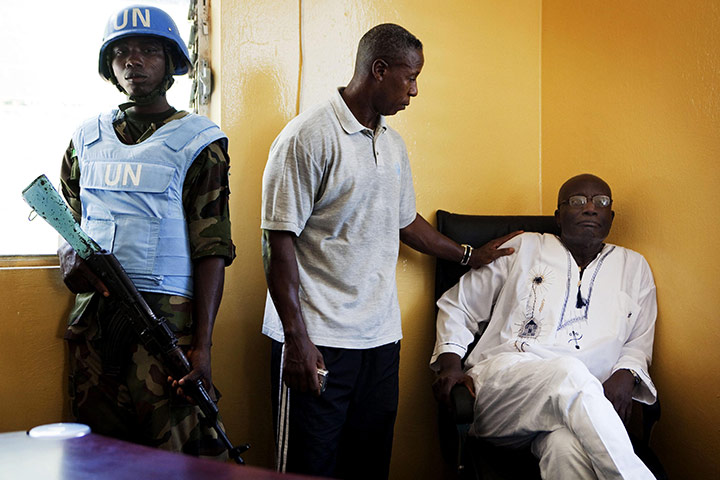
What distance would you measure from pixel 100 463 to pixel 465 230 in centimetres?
180

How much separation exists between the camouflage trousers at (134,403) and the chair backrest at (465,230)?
1.04 metres

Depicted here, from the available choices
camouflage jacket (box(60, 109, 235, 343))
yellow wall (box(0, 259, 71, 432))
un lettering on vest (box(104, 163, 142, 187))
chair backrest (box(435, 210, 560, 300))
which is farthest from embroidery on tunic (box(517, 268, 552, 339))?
yellow wall (box(0, 259, 71, 432))

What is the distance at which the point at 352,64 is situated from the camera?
7.44 ft

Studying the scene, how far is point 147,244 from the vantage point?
1.61 metres

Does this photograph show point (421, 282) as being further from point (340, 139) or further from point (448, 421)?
point (340, 139)

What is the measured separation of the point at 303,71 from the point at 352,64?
7.8 inches

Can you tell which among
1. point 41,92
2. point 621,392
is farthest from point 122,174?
point 621,392

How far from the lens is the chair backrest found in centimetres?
230

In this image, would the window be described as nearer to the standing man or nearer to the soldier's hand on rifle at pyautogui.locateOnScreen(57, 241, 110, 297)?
the soldier's hand on rifle at pyautogui.locateOnScreen(57, 241, 110, 297)

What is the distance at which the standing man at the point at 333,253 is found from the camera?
1.69 metres

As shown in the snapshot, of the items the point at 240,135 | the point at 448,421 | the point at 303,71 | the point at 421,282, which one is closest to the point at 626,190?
the point at 421,282

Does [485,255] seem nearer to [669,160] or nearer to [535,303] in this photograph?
[535,303]

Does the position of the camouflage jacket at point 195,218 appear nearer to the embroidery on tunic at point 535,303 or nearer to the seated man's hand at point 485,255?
the seated man's hand at point 485,255

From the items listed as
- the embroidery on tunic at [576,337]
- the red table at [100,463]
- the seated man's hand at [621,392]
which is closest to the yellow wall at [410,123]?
the embroidery on tunic at [576,337]
